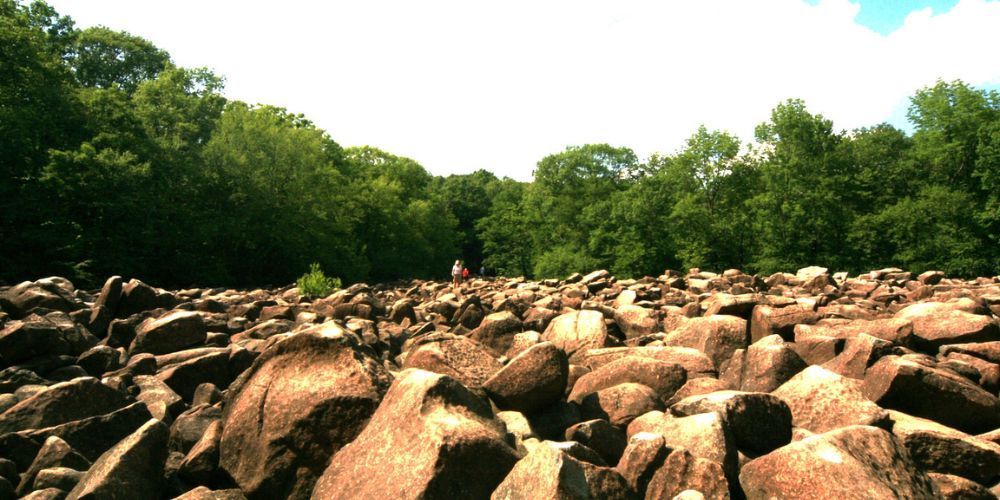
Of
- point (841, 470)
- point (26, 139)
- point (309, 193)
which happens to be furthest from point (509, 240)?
point (841, 470)

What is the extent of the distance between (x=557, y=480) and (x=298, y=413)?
224 centimetres

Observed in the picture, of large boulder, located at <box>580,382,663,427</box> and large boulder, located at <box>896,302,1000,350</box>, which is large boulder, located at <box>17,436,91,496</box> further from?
large boulder, located at <box>896,302,1000,350</box>

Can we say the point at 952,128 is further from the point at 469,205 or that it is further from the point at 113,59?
the point at 469,205

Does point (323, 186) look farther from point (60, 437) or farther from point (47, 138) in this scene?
point (60, 437)

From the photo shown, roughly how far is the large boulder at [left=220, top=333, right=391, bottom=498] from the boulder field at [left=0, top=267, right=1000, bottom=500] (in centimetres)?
2

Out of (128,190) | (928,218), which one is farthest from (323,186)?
(928,218)

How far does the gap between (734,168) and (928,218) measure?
1493 centimetres

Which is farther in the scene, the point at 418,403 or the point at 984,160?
the point at 984,160

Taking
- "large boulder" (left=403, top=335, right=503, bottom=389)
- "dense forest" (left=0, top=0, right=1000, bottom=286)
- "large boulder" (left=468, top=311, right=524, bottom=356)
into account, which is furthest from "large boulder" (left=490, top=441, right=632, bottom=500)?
"dense forest" (left=0, top=0, right=1000, bottom=286)

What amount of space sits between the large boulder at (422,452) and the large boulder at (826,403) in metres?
Answer: 2.96

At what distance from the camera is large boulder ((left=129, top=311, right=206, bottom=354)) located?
30.2 ft

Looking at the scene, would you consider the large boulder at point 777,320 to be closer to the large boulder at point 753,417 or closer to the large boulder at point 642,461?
the large boulder at point 753,417

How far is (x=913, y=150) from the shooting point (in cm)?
4944

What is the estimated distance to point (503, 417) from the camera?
20.8 ft
